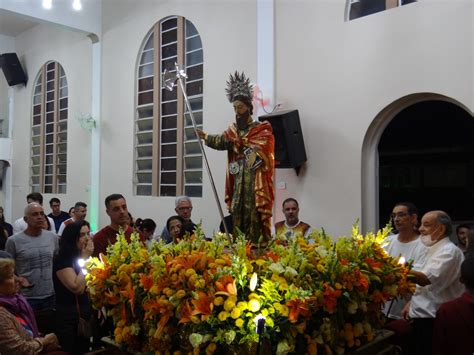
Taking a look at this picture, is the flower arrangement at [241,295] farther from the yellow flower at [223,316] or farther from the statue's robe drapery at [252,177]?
the statue's robe drapery at [252,177]

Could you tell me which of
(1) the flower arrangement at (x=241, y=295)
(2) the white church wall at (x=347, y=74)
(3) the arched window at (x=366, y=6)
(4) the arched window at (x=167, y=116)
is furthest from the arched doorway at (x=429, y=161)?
(1) the flower arrangement at (x=241, y=295)

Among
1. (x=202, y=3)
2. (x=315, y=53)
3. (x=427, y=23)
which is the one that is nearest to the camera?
(x=427, y=23)

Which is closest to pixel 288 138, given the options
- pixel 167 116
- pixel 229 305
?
pixel 167 116

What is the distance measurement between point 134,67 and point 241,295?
294 inches

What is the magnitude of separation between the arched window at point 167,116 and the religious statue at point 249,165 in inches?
169

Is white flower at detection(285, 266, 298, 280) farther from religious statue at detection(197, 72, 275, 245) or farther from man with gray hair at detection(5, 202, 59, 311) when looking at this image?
man with gray hair at detection(5, 202, 59, 311)

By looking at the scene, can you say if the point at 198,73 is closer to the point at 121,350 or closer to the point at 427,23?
the point at 427,23

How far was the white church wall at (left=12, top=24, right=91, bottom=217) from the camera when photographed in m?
10.2

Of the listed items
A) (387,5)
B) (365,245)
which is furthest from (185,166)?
(365,245)

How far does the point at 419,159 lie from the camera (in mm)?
6883

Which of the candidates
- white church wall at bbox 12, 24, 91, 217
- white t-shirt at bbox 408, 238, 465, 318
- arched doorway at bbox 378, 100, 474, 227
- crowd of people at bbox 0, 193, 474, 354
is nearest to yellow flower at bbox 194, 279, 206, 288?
crowd of people at bbox 0, 193, 474, 354

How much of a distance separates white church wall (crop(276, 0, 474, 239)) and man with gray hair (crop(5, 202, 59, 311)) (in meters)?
3.19

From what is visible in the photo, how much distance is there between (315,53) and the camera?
605 cm

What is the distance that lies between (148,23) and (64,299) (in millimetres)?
6446
